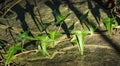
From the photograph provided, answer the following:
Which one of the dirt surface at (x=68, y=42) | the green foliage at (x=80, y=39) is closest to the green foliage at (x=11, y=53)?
the dirt surface at (x=68, y=42)

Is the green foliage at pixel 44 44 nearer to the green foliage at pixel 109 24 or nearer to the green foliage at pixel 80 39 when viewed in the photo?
the green foliage at pixel 80 39

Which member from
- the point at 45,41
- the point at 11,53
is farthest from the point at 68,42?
the point at 11,53

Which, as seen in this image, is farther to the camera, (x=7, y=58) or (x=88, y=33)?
(x=88, y=33)

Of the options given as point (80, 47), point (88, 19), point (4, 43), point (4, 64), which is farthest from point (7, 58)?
point (88, 19)

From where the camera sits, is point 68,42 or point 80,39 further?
point 68,42

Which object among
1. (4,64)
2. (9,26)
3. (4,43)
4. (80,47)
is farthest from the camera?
(9,26)

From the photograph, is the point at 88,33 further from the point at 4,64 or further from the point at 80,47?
the point at 4,64

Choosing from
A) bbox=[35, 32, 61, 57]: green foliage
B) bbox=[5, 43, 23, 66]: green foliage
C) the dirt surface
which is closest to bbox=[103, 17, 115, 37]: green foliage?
the dirt surface

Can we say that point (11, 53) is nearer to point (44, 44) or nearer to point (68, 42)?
point (44, 44)
